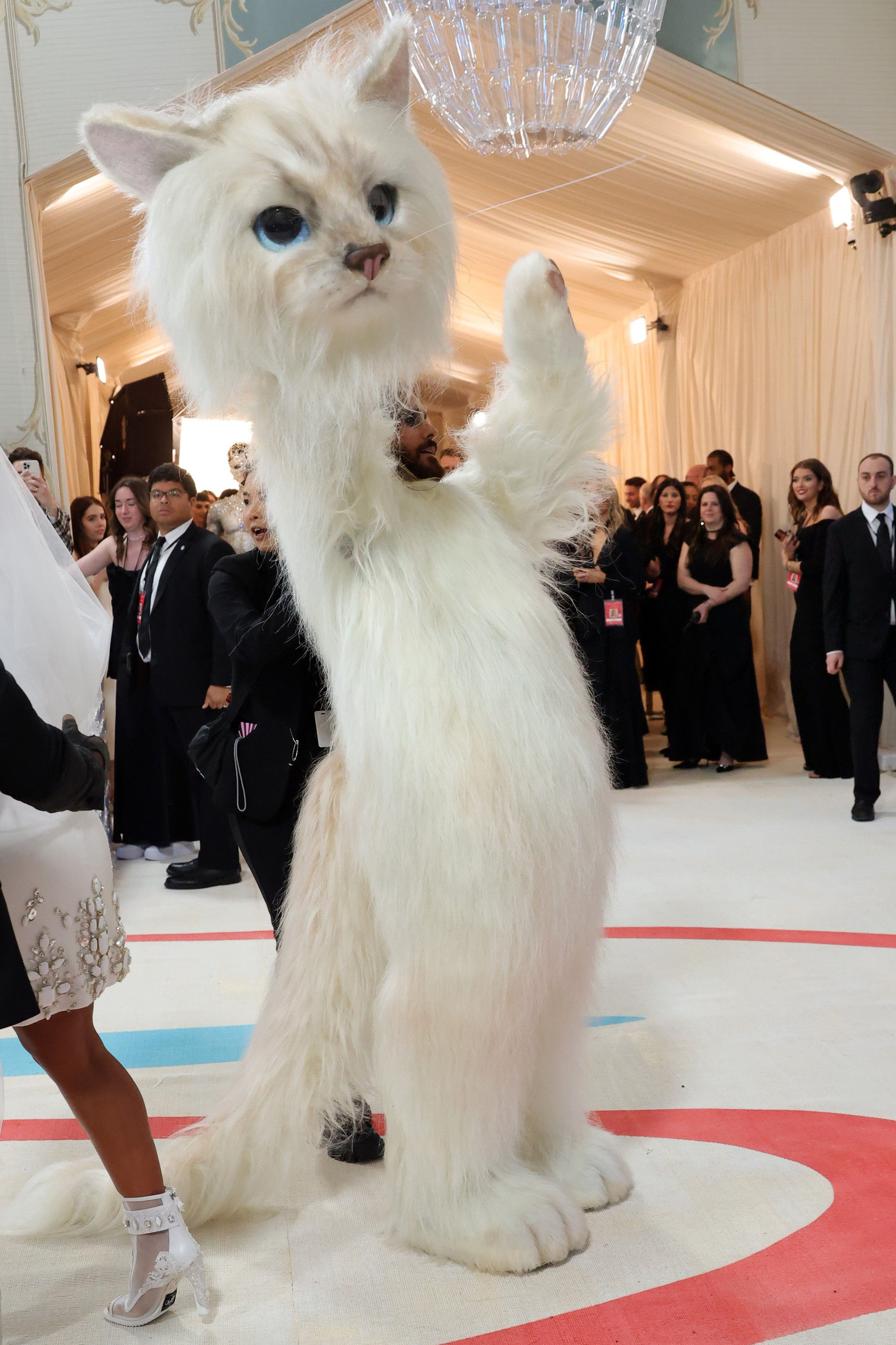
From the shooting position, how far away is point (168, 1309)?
1796 millimetres

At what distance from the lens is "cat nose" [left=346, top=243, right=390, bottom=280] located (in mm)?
1615

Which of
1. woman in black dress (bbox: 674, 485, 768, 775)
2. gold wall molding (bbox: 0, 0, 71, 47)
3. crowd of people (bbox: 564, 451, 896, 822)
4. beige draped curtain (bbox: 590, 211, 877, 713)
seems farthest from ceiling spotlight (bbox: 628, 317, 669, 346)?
gold wall molding (bbox: 0, 0, 71, 47)

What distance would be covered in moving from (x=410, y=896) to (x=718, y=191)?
19.8 ft

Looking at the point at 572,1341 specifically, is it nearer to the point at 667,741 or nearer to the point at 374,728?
the point at 374,728

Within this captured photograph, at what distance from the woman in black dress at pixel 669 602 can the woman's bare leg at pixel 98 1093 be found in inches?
196

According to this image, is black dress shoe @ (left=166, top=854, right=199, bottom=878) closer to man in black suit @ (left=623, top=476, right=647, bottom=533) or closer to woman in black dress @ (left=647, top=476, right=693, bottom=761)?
woman in black dress @ (left=647, top=476, right=693, bottom=761)

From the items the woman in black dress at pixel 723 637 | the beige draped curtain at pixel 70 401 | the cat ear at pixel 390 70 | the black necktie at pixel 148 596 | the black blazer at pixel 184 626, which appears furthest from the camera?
the woman in black dress at pixel 723 637

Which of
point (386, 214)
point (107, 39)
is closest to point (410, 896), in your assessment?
point (386, 214)

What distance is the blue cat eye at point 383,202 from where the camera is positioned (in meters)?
1.71

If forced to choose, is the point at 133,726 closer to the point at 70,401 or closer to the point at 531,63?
the point at 531,63

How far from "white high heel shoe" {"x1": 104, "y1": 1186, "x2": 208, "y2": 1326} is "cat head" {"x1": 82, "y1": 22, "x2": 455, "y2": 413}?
1.21m

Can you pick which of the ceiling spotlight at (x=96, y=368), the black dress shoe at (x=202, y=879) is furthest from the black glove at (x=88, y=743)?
the ceiling spotlight at (x=96, y=368)

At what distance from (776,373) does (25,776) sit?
6.86 meters

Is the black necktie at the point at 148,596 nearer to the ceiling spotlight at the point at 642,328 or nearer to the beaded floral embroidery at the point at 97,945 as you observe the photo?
the beaded floral embroidery at the point at 97,945
